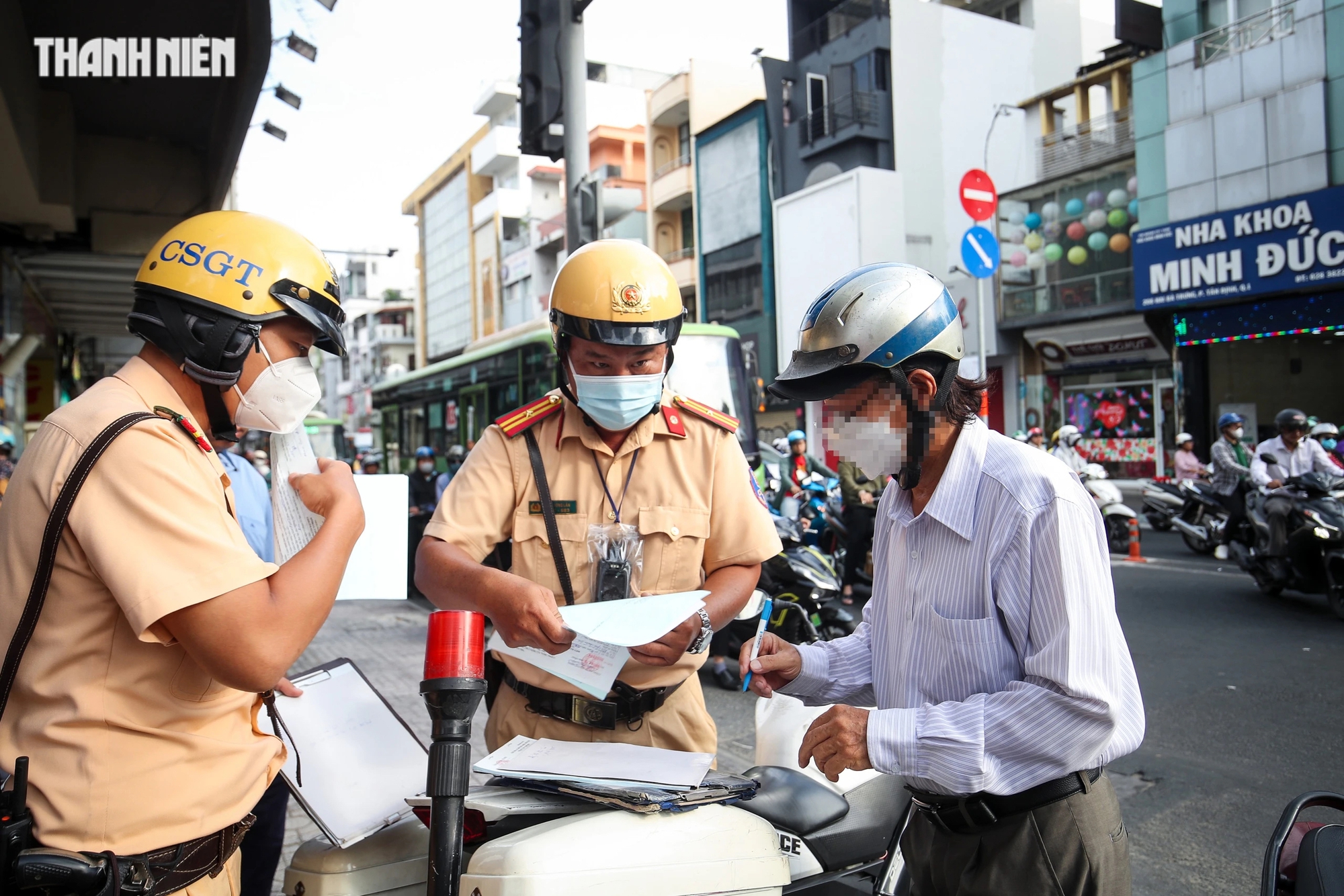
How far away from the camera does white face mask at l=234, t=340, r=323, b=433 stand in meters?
1.58

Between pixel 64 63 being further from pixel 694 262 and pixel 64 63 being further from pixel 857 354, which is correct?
pixel 694 262

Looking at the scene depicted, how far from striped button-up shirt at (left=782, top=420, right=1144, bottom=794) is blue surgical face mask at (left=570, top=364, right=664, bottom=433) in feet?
2.49

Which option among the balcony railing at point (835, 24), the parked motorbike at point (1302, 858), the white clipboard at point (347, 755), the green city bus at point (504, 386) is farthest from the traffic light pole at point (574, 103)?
the balcony railing at point (835, 24)

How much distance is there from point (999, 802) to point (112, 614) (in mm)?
1394

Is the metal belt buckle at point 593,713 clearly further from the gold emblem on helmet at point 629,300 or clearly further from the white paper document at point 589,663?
the gold emblem on helmet at point 629,300

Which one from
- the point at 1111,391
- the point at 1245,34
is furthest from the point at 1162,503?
the point at 1245,34

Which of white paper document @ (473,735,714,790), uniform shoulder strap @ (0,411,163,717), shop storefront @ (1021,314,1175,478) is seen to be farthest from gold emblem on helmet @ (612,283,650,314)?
shop storefront @ (1021,314,1175,478)

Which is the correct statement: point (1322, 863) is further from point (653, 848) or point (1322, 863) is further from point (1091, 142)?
point (1091, 142)

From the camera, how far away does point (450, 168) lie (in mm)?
51000

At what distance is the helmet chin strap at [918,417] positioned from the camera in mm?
1564

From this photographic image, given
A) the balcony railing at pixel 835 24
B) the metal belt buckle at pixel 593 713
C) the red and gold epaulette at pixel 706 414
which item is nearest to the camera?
the metal belt buckle at pixel 593 713

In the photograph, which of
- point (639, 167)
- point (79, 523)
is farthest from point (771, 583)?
point (639, 167)

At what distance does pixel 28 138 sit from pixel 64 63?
0.65 m

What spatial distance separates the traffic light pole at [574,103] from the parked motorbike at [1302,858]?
5.29 m
